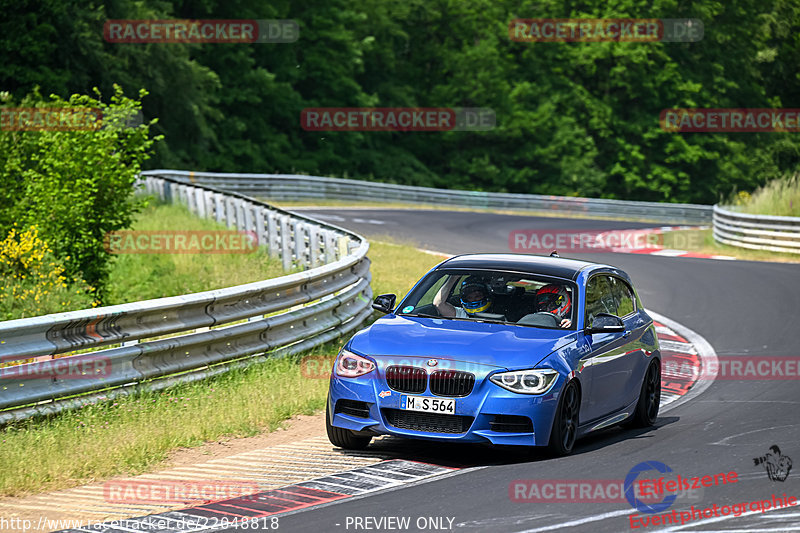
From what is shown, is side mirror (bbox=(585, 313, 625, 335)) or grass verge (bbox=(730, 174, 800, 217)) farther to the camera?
grass verge (bbox=(730, 174, 800, 217))

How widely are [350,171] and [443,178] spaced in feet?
21.8

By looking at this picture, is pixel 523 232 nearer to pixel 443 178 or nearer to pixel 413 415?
pixel 413 415

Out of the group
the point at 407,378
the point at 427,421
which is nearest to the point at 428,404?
the point at 427,421

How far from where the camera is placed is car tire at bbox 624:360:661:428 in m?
10.3

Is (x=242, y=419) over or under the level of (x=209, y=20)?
under

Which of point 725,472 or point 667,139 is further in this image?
point 667,139

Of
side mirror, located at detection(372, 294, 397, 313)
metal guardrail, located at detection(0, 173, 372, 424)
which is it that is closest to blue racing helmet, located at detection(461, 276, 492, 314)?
side mirror, located at detection(372, 294, 397, 313)

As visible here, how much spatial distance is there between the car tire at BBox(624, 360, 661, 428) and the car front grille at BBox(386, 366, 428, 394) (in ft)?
8.88

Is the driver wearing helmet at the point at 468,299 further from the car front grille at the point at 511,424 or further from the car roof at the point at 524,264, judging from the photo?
the car front grille at the point at 511,424

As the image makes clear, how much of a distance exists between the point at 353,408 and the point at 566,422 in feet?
Result: 5.17

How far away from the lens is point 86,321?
368 inches

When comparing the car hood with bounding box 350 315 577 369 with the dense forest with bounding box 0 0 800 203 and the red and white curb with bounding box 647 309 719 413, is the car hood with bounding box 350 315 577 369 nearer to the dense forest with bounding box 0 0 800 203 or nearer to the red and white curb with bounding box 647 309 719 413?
the red and white curb with bounding box 647 309 719 413

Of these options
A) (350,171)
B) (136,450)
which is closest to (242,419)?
(136,450)

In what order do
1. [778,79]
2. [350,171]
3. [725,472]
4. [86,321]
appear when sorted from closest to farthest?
[725,472], [86,321], [350,171], [778,79]
